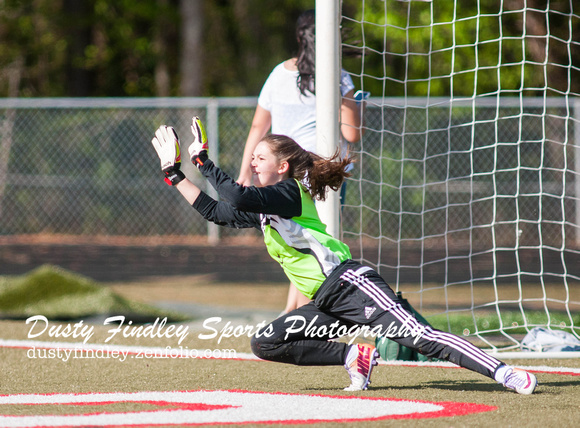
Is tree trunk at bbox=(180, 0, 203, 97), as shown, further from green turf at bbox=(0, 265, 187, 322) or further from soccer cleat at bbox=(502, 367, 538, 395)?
soccer cleat at bbox=(502, 367, 538, 395)

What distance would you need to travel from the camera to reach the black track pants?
3.43m

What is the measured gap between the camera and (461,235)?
11859 mm

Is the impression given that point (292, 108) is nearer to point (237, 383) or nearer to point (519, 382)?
point (237, 383)

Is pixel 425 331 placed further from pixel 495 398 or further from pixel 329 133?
pixel 329 133

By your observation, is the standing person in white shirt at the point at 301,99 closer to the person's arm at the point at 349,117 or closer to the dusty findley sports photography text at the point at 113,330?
the person's arm at the point at 349,117

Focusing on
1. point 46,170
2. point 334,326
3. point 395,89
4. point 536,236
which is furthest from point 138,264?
point 395,89

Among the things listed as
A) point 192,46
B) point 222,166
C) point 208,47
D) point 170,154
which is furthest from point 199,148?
point 208,47

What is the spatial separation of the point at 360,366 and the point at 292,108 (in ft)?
6.76

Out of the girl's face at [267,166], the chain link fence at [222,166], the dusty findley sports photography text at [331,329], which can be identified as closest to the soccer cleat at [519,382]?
the dusty findley sports photography text at [331,329]

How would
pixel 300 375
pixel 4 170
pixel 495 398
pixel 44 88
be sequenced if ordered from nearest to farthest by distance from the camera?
pixel 495 398 → pixel 300 375 → pixel 4 170 → pixel 44 88

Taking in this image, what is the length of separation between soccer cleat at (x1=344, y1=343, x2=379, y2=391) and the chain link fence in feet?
23.8

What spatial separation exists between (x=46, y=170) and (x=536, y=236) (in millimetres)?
7568

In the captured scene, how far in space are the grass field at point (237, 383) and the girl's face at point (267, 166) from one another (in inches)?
38.4

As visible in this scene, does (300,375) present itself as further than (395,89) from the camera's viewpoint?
No
